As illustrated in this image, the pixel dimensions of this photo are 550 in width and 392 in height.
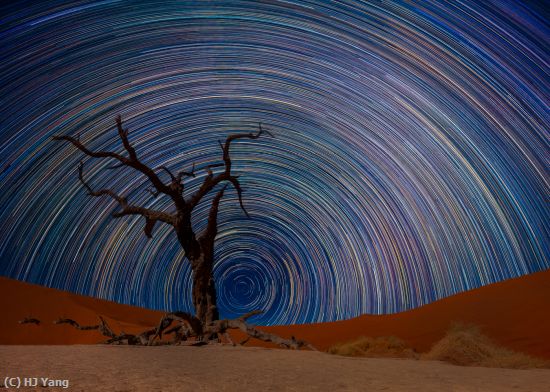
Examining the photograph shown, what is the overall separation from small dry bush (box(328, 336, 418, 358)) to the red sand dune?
1.35 metres

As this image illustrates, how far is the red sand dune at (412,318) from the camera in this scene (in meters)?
10.3

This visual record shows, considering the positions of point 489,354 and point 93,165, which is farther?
point 93,165

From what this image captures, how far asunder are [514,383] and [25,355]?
13.9ft

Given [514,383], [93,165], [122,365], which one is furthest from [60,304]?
[514,383]

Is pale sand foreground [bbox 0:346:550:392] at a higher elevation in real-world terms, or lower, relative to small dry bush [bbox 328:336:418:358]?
lower

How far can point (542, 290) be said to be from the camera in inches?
472

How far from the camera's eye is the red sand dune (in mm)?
10312

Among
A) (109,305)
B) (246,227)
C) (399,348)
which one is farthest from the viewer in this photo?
(246,227)

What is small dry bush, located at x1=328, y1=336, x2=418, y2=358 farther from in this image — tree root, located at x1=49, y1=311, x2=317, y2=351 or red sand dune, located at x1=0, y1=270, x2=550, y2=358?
red sand dune, located at x1=0, y1=270, x2=550, y2=358

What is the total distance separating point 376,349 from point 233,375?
6.66 m

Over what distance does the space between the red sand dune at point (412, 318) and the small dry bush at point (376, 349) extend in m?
1.35

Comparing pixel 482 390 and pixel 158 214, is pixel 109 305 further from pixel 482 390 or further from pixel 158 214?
pixel 482 390

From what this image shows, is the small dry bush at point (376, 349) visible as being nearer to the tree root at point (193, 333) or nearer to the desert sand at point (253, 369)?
the tree root at point (193, 333)

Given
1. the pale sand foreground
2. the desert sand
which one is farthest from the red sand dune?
the pale sand foreground
